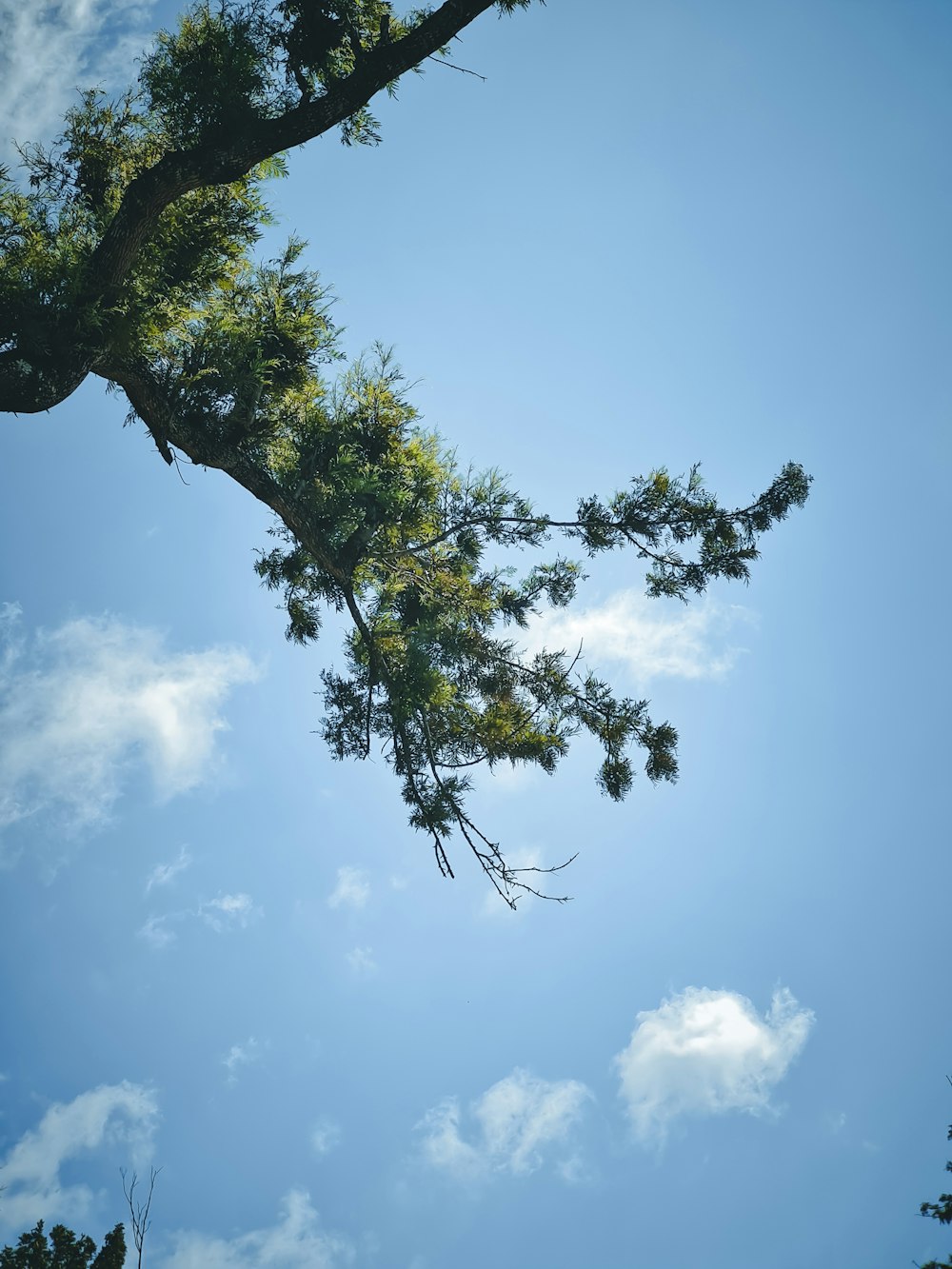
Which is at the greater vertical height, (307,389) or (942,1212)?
(307,389)

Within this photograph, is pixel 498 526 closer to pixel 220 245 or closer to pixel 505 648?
pixel 505 648

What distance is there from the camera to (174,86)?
574 centimetres

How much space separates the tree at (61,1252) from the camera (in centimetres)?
880

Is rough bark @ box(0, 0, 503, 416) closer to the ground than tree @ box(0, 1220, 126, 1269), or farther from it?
farther from it

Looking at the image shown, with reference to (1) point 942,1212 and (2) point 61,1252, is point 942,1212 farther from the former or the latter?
(2) point 61,1252

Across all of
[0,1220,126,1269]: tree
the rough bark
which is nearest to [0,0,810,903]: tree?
the rough bark

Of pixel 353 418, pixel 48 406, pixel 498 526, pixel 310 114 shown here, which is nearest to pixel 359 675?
pixel 498 526

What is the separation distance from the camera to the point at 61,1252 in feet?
29.3

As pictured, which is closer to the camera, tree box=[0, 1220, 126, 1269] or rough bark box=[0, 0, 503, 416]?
Answer: rough bark box=[0, 0, 503, 416]

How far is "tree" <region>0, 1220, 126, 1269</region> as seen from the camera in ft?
28.9

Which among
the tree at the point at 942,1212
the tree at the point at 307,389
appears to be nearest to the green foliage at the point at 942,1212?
the tree at the point at 942,1212

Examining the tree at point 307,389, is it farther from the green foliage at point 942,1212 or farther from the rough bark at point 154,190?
the green foliage at point 942,1212

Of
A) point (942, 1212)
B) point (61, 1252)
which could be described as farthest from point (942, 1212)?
point (61, 1252)

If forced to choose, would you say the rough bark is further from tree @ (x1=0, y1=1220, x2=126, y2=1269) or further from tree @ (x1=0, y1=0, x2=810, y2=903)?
tree @ (x1=0, y1=1220, x2=126, y2=1269)
